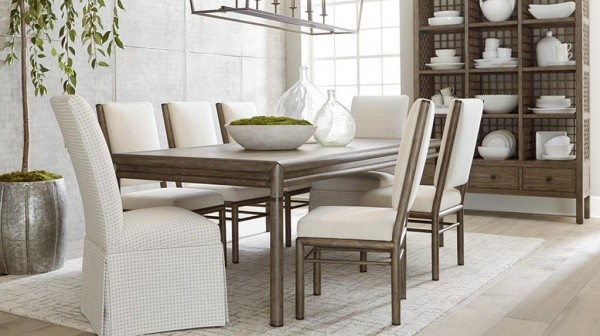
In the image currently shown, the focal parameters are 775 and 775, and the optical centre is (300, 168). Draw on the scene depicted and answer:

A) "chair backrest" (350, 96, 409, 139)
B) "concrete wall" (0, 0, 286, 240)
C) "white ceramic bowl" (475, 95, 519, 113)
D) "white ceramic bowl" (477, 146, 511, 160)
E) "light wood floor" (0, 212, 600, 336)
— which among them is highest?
"concrete wall" (0, 0, 286, 240)

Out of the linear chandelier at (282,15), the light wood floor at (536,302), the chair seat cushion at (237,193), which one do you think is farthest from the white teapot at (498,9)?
the chair seat cushion at (237,193)

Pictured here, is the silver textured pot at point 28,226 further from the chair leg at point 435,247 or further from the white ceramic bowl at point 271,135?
the chair leg at point 435,247

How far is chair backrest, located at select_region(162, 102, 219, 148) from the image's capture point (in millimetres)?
4430

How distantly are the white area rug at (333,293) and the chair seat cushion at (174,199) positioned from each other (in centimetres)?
39

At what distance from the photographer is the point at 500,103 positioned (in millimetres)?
5750

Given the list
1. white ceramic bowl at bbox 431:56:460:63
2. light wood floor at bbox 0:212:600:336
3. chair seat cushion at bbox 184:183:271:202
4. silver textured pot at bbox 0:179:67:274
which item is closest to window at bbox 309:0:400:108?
white ceramic bowl at bbox 431:56:460:63

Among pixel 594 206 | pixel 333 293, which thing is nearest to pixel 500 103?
pixel 594 206

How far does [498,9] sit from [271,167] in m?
3.47

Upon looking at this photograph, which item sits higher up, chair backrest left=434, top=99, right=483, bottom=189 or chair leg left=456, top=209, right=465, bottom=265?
chair backrest left=434, top=99, right=483, bottom=189

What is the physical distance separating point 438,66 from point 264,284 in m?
2.87

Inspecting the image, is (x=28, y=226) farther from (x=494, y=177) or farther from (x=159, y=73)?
(x=494, y=177)

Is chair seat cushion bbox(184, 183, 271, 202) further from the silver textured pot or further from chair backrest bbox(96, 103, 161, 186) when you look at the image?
the silver textured pot

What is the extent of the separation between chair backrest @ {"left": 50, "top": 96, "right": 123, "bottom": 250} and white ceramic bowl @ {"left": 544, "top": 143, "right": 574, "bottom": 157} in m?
3.66

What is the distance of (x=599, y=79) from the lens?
5777 millimetres
